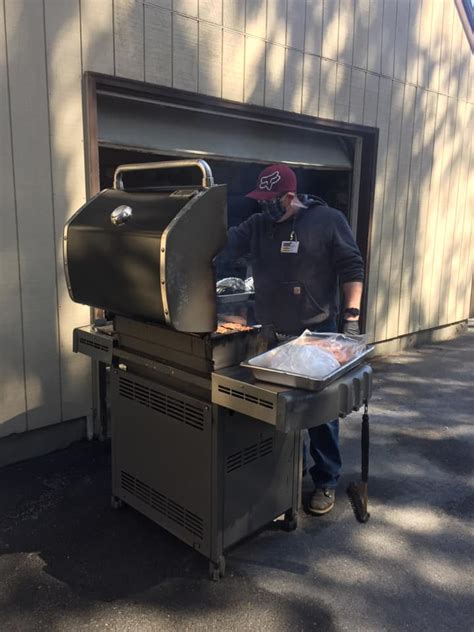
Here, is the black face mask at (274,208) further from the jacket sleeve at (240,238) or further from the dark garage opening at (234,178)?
the dark garage opening at (234,178)

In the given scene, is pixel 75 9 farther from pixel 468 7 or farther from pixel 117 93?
pixel 468 7

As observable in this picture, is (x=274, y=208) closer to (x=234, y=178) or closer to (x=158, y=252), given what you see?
(x=158, y=252)

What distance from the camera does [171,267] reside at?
194 cm

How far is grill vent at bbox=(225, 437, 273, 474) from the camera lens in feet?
7.79

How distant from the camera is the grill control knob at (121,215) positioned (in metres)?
2.14

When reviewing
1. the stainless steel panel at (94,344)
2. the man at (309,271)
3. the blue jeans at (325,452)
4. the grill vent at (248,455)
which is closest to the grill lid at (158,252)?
the stainless steel panel at (94,344)

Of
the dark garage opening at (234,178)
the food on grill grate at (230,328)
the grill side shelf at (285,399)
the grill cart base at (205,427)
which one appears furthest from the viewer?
the dark garage opening at (234,178)

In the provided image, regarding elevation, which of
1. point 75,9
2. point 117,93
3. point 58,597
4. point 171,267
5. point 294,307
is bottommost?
point 58,597

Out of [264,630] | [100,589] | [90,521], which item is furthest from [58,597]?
[264,630]

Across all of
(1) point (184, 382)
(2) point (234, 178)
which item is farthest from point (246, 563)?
(2) point (234, 178)

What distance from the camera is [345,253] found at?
9.70 ft

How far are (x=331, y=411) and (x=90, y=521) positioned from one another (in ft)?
4.97

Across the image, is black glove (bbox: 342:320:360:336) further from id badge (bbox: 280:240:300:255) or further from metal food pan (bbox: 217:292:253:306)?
metal food pan (bbox: 217:292:253:306)

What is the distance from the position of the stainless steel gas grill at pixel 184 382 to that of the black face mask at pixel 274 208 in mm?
699
